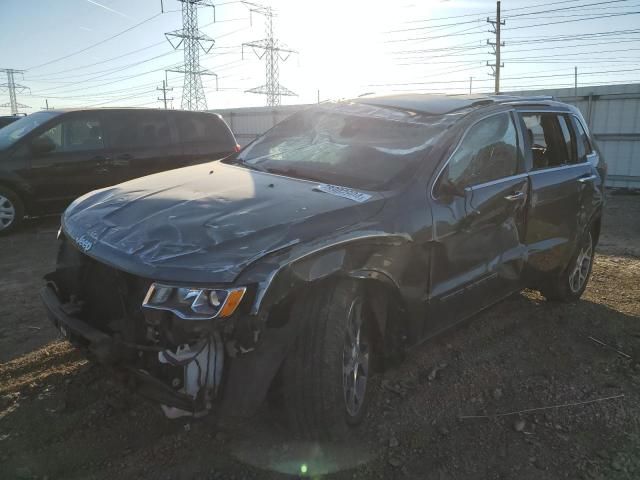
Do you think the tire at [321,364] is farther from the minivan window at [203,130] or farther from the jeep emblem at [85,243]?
the minivan window at [203,130]

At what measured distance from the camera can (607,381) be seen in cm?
346

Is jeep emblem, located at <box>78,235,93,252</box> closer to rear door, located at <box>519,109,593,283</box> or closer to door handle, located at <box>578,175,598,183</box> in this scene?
rear door, located at <box>519,109,593,283</box>

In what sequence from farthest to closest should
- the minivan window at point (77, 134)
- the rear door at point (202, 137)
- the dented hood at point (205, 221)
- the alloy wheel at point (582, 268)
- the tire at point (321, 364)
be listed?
the rear door at point (202, 137), the minivan window at point (77, 134), the alloy wheel at point (582, 268), the tire at point (321, 364), the dented hood at point (205, 221)

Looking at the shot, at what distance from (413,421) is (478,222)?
1.25 meters

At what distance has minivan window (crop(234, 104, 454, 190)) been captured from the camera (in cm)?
312

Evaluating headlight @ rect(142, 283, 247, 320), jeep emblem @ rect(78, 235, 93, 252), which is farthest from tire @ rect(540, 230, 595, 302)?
jeep emblem @ rect(78, 235, 93, 252)

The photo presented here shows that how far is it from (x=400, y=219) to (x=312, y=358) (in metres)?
0.88

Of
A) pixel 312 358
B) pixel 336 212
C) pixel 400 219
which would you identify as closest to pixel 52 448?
pixel 312 358

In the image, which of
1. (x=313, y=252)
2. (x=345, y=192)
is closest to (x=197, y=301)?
(x=313, y=252)

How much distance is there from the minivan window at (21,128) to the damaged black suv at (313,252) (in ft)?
16.1

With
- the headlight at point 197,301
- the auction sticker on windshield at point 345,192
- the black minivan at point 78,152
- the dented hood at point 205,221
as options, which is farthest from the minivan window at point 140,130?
the headlight at point 197,301

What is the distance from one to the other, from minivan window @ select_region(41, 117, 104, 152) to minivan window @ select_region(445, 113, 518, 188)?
6.14 metres

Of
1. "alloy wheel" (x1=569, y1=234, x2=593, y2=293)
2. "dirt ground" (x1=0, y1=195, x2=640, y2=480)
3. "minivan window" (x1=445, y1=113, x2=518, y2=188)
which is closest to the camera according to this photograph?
"dirt ground" (x1=0, y1=195, x2=640, y2=480)

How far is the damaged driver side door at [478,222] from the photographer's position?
3.05 metres
